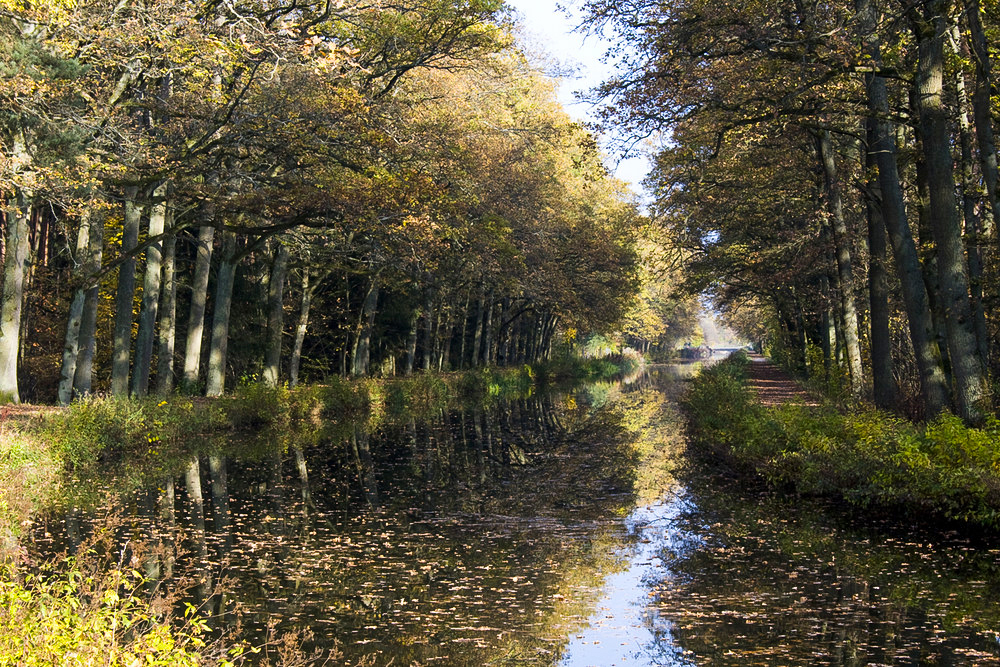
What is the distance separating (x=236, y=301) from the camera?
34.7 meters

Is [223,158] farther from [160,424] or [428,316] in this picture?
[428,316]

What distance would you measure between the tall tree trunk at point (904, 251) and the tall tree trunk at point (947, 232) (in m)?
0.67

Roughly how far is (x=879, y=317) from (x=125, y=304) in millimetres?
18583

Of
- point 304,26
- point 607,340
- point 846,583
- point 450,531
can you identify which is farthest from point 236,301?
point 607,340

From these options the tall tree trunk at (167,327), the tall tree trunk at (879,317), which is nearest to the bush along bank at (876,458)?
the tall tree trunk at (879,317)

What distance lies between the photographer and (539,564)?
36.9 feet

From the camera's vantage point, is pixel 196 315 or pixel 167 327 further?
pixel 196 315

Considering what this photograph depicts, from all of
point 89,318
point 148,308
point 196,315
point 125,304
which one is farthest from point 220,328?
point 89,318

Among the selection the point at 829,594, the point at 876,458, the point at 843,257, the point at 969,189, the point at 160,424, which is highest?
the point at 969,189

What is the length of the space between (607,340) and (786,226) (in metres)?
66.0

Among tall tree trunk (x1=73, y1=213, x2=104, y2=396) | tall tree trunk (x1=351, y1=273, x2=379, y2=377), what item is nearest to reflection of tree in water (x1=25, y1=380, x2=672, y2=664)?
tall tree trunk (x1=73, y1=213, x2=104, y2=396)

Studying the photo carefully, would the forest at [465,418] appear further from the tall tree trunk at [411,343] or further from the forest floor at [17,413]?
the tall tree trunk at [411,343]

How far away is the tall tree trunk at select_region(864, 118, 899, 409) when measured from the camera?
18016 mm

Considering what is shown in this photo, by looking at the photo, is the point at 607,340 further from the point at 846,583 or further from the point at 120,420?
the point at 846,583
